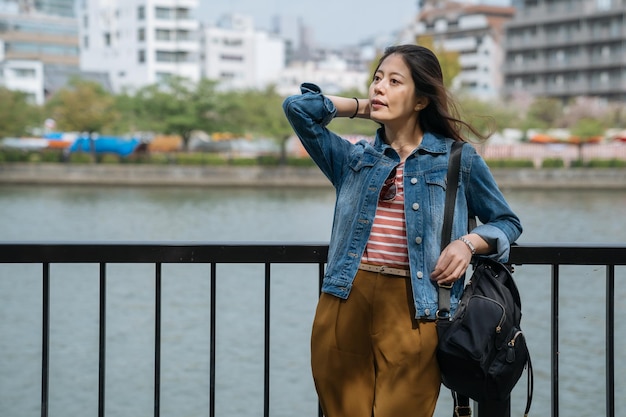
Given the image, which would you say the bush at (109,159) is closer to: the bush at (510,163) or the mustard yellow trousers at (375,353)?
the bush at (510,163)

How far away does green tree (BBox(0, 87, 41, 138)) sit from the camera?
5466 cm

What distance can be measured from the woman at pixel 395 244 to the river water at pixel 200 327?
2532mm

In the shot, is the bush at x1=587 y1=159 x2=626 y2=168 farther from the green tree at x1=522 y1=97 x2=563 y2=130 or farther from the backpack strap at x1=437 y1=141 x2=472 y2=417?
the backpack strap at x1=437 y1=141 x2=472 y2=417

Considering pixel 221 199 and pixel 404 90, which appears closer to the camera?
pixel 404 90

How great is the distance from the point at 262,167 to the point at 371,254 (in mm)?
46121

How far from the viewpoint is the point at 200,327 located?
1902 centimetres

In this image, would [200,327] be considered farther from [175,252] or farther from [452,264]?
[452,264]

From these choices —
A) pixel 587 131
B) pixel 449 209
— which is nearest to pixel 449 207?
pixel 449 209

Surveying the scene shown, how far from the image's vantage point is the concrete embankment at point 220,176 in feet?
153

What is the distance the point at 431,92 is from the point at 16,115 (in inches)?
2212

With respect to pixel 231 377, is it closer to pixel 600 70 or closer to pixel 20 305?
pixel 20 305

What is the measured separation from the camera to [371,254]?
2326mm

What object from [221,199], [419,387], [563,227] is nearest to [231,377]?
[419,387]

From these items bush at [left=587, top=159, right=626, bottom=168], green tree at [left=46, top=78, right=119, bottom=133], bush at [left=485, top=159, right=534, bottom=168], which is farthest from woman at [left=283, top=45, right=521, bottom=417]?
green tree at [left=46, top=78, right=119, bottom=133]
